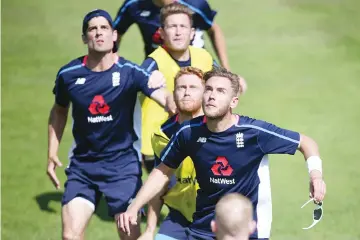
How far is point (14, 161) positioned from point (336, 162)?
4143 millimetres

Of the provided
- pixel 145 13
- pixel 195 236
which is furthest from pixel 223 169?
pixel 145 13

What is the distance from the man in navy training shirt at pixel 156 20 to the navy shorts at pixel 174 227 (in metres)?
3.34

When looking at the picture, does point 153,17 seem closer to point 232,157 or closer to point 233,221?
point 232,157

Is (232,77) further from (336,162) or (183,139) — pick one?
(336,162)

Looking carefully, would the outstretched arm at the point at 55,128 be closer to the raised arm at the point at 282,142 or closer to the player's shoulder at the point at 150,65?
the player's shoulder at the point at 150,65

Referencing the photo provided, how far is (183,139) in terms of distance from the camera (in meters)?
8.27

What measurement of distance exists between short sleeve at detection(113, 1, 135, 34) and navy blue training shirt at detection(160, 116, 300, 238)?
4.14 m

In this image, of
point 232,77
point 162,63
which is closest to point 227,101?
point 232,77

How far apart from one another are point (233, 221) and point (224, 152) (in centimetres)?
172

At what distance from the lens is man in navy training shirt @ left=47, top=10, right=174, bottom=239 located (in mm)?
9656

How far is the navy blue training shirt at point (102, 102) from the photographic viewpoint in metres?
9.66

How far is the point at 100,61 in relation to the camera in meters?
9.76

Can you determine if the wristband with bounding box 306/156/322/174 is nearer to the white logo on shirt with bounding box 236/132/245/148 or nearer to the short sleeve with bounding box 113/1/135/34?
the white logo on shirt with bounding box 236/132/245/148

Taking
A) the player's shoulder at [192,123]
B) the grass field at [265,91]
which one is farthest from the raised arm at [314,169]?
the grass field at [265,91]
